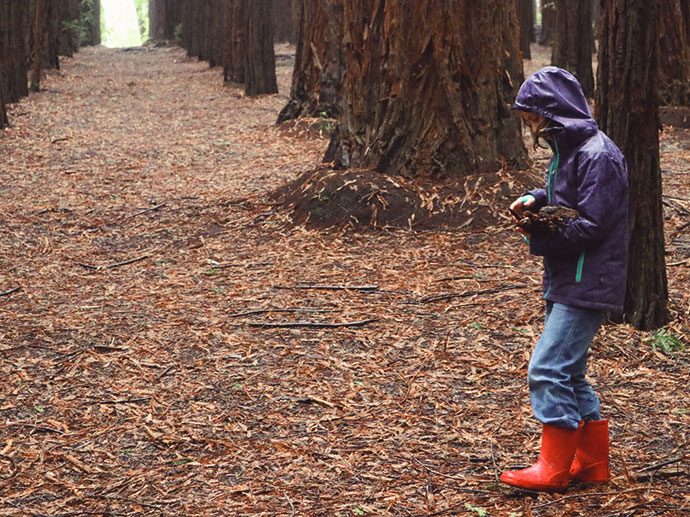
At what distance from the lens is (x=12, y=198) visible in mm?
9375

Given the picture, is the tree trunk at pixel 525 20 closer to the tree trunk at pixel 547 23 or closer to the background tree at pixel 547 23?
the background tree at pixel 547 23

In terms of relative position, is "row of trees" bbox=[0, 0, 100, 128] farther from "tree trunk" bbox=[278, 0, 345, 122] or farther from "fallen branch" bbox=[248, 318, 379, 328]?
"fallen branch" bbox=[248, 318, 379, 328]

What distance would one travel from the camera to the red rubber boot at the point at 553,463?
338cm

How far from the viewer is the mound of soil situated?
739 cm

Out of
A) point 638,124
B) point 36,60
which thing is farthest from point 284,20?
point 638,124

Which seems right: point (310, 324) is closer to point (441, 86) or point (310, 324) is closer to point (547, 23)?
point (441, 86)

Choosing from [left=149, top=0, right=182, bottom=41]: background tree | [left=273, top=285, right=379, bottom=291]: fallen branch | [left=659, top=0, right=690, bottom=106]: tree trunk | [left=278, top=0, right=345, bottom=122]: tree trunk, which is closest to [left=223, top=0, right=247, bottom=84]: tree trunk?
[left=278, top=0, right=345, bottom=122]: tree trunk

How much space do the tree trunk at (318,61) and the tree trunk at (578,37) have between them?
375cm

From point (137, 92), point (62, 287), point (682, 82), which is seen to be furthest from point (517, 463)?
point (137, 92)

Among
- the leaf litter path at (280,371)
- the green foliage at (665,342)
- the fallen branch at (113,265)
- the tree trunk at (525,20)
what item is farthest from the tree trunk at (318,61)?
the green foliage at (665,342)

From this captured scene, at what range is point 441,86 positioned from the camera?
301 inches

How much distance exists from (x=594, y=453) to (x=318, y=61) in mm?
10163

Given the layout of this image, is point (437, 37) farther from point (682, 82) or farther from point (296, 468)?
point (682, 82)

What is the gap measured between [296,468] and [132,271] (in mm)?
3528
